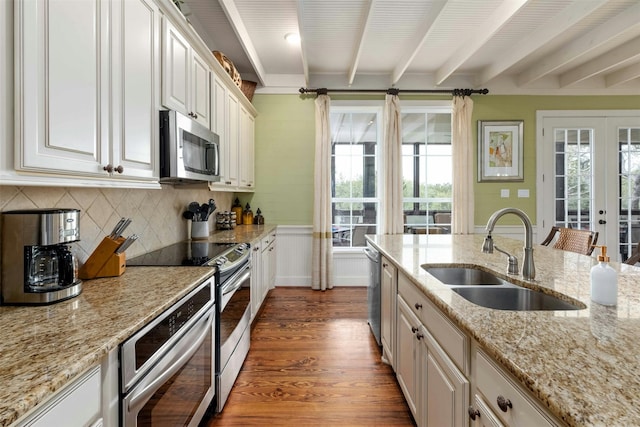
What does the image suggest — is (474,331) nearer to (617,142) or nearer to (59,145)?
(59,145)

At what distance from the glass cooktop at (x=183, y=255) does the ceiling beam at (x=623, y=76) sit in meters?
5.12

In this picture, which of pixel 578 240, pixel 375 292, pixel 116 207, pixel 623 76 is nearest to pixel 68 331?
pixel 116 207

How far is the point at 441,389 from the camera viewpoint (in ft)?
4.05

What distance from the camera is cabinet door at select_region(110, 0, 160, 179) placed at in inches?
54.6

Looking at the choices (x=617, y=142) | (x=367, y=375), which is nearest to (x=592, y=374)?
(x=367, y=375)

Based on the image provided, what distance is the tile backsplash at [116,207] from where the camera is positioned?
4.38 feet

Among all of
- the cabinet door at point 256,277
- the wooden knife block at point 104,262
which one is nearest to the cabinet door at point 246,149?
the cabinet door at point 256,277

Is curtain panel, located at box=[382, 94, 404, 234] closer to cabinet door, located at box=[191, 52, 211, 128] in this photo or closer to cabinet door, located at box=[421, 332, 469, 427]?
cabinet door, located at box=[191, 52, 211, 128]

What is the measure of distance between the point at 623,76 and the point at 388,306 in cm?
455

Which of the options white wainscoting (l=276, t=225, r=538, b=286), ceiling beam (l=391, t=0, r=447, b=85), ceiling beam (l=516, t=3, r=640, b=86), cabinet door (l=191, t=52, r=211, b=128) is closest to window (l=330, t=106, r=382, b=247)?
white wainscoting (l=276, t=225, r=538, b=286)

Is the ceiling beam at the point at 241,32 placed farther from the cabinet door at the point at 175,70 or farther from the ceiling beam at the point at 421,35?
the ceiling beam at the point at 421,35

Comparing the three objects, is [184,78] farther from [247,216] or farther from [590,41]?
[590,41]

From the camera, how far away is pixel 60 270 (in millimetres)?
1189

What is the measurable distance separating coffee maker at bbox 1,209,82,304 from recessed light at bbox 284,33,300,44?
Answer: 2946 millimetres
